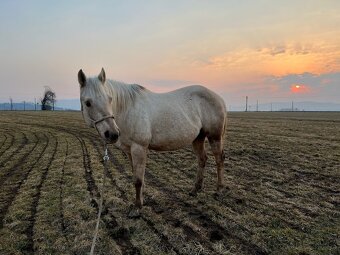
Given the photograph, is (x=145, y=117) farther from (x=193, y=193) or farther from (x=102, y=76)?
(x=193, y=193)

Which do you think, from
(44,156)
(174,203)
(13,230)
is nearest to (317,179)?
(174,203)

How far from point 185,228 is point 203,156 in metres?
2.49

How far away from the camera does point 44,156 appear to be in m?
12.1

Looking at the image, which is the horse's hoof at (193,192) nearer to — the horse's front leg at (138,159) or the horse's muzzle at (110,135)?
the horse's front leg at (138,159)

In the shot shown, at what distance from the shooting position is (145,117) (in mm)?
5578

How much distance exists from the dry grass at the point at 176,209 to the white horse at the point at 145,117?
0.80 m

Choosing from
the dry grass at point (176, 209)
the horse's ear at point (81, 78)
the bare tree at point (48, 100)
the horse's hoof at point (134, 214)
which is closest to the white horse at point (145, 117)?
the horse's ear at point (81, 78)

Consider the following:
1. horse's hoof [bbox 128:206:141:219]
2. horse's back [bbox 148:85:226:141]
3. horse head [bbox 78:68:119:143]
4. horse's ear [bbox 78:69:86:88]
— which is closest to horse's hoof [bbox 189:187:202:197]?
horse's back [bbox 148:85:226:141]

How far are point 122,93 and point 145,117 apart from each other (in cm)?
67

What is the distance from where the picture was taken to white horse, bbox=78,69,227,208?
465 cm

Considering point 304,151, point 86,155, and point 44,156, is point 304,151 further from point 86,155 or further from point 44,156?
point 44,156

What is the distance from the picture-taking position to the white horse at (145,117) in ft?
15.3

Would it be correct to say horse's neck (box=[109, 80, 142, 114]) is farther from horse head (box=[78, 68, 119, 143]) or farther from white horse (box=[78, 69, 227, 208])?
horse head (box=[78, 68, 119, 143])

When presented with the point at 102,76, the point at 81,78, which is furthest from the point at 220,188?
the point at 81,78
